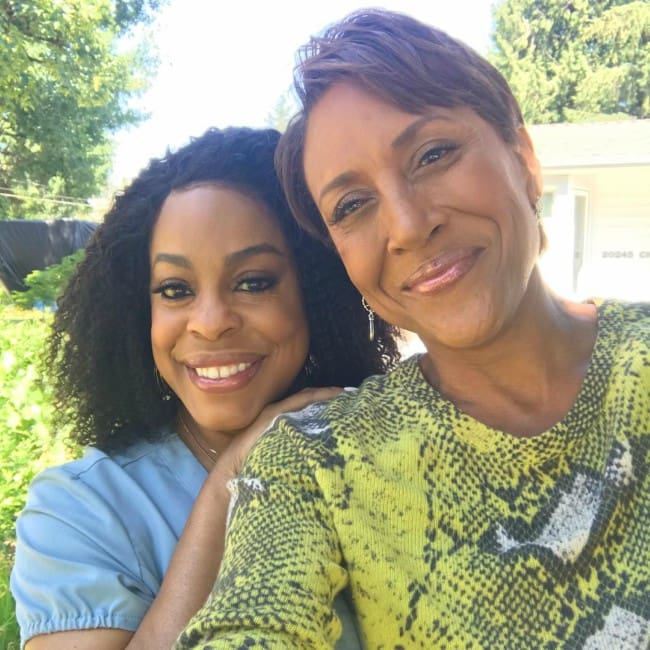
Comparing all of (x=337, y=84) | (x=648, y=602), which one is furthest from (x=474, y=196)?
(x=648, y=602)

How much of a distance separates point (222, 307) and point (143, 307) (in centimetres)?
57

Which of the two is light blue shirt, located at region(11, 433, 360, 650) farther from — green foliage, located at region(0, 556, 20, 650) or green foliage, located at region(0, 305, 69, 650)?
green foliage, located at region(0, 305, 69, 650)

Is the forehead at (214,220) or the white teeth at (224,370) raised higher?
the forehead at (214,220)

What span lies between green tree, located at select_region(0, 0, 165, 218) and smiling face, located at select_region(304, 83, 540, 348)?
974cm

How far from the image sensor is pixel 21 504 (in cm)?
425

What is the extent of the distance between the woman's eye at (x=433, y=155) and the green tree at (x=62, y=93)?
985 centimetres

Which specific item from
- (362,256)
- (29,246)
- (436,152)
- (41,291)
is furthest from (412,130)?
(29,246)

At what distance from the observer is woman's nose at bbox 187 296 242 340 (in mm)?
2217

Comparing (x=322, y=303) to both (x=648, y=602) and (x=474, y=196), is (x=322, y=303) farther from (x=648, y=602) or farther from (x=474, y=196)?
(x=648, y=602)

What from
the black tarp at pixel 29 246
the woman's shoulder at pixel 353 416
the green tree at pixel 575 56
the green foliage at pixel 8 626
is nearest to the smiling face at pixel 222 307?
the woman's shoulder at pixel 353 416

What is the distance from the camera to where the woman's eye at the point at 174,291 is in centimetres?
232

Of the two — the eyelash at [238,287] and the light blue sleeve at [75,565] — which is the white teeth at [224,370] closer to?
the eyelash at [238,287]

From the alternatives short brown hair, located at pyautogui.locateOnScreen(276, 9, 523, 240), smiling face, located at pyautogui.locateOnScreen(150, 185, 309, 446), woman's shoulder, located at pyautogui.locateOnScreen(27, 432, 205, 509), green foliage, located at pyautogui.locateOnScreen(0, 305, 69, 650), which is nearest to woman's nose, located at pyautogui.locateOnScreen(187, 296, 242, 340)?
→ smiling face, located at pyautogui.locateOnScreen(150, 185, 309, 446)

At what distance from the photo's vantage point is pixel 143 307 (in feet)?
8.82
